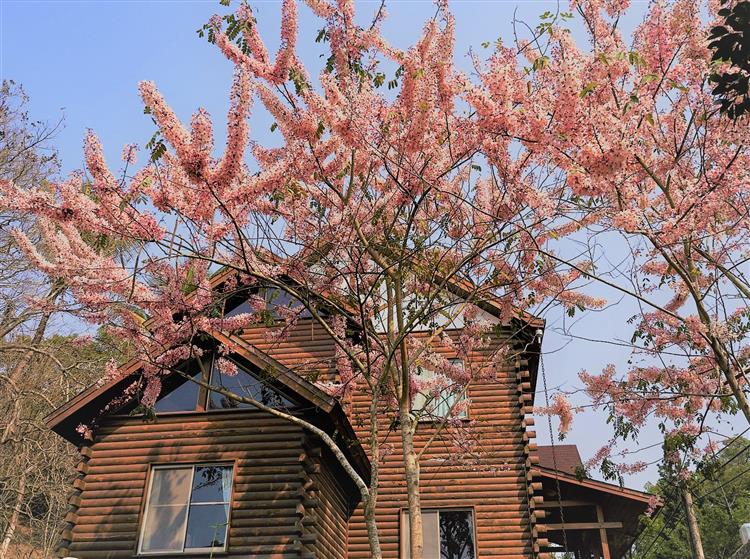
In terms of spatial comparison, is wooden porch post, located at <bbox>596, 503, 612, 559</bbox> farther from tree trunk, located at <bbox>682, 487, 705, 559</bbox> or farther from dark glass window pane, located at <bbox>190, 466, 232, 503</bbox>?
dark glass window pane, located at <bbox>190, 466, 232, 503</bbox>

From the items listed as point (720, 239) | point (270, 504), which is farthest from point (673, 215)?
point (270, 504)

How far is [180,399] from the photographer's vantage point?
12906mm

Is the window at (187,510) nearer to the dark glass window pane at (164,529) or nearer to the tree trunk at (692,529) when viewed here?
the dark glass window pane at (164,529)

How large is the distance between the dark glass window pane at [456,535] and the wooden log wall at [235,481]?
7.01 ft

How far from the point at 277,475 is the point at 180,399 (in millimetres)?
2713

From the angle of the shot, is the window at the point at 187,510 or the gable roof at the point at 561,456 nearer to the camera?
the window at the point at 187,510

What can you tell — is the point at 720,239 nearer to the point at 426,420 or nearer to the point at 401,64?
the point at 401,64

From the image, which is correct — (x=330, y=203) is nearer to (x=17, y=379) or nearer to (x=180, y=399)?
(x=180, y=399)

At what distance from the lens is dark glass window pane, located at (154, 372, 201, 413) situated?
12.8 metres

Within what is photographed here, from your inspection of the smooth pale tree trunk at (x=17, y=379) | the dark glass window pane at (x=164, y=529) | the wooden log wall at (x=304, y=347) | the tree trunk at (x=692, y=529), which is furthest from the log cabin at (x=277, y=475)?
the smooth pale tree trunk at (x=17, y=379)

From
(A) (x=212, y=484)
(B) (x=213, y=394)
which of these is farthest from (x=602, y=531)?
(B) (x=213, y=394)

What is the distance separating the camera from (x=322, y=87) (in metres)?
7.82

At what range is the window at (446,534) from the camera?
1297cm

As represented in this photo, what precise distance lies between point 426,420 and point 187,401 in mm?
4998
